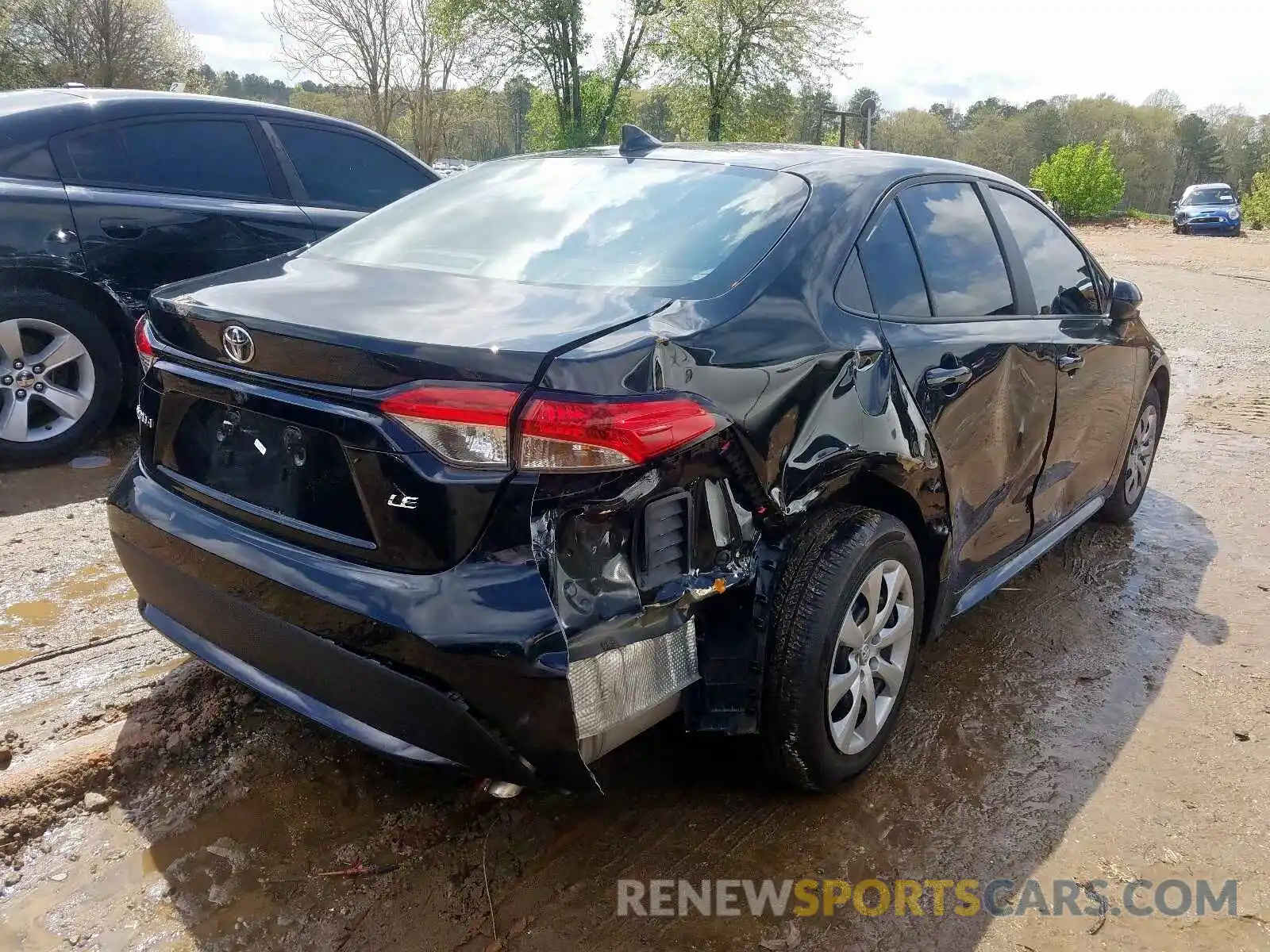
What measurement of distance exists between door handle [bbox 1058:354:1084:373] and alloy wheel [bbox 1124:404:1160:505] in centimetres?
112

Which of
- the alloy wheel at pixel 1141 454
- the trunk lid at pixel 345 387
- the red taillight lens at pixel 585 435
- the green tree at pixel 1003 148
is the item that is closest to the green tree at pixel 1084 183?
the green tree at pixel 1003 148

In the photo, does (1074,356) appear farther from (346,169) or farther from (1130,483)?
(346,169)

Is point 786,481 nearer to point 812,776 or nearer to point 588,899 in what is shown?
point 812,776

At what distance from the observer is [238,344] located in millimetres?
2064

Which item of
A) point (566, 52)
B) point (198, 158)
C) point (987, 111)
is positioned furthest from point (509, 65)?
point (987, 111)

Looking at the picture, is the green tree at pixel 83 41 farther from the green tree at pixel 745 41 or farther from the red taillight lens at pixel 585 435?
the red taillight lens at pixel 585 435

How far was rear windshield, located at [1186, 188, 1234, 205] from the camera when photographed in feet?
101

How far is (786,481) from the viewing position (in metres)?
2.17

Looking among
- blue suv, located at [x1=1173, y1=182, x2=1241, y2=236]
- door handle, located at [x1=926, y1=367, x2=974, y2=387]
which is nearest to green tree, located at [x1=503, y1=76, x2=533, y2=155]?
blue suv, located at [x1=1173, y1=182, x2=1241, y2=236]

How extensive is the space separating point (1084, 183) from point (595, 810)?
4348 cm

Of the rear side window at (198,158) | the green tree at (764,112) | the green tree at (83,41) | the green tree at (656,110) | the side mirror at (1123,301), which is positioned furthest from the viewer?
the green tree at (656,110)

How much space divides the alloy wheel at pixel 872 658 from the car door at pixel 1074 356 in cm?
110

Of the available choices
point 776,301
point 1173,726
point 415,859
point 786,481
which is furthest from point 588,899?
point 1173,726

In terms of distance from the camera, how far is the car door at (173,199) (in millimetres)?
4465
